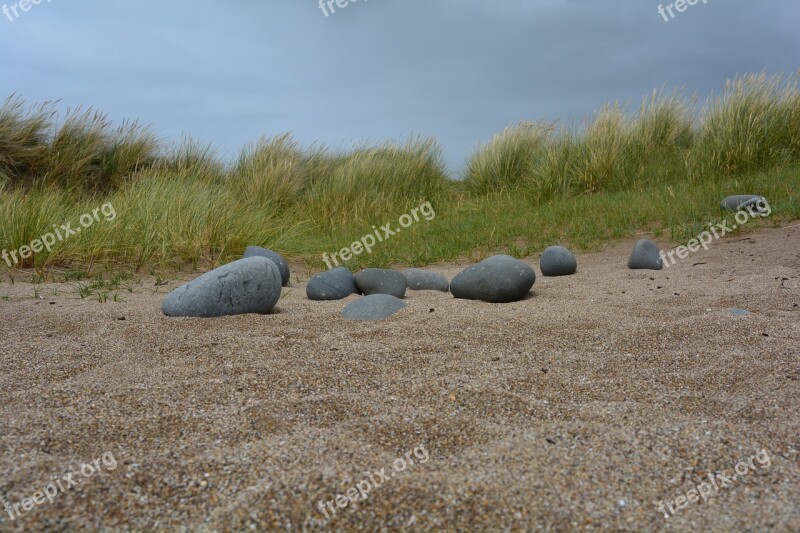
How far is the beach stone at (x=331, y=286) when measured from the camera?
414 centimetres

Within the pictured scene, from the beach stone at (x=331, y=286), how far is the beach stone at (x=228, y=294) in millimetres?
660

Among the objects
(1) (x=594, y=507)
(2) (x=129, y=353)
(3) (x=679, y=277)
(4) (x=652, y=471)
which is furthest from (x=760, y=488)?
(3) (x=679, y=277)

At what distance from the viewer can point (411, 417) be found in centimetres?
182

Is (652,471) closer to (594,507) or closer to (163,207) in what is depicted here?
(594,507)

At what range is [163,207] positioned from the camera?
21.0 ft

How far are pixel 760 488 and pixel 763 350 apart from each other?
1175 millimetres

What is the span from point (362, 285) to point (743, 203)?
13.8 ft

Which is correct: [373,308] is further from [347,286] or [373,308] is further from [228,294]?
[347,286]

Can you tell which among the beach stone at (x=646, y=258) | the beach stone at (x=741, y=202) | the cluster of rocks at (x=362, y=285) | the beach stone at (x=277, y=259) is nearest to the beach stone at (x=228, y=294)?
the cluster of rocks at (x=362, y=285)

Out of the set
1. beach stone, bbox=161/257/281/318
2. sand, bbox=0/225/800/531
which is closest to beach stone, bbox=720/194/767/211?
sand, bbox=0/225/800/531

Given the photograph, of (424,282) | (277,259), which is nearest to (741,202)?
(424,282)

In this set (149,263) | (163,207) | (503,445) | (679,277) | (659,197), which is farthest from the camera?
(659,197)

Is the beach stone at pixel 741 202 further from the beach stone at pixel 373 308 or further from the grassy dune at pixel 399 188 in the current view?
the beach stone at pixel 373 308

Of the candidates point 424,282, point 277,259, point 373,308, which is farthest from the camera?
point 277,259
